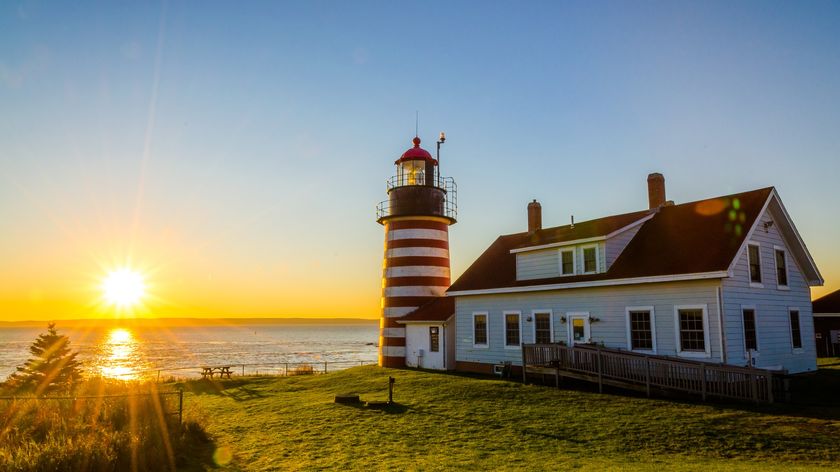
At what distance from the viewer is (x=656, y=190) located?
26500 millimetres

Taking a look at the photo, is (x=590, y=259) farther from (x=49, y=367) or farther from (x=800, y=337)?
(x=49, y=367)

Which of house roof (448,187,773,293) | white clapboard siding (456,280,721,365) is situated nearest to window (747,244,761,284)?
house roof (448,187,773,293)

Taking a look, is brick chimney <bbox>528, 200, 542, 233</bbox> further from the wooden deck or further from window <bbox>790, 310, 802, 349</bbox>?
window <bbox>790, 310, 802, 349</bbox>

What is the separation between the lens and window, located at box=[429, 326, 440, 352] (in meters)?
30.5

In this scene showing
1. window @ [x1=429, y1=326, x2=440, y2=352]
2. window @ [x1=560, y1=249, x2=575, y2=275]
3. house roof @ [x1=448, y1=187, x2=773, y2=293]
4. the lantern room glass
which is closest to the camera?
house roof @ [x1=448, y1=187, x2=773, y2=293]

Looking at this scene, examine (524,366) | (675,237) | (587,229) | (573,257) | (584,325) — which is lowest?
(524,366)

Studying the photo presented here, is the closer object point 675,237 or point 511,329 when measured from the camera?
point 675,237

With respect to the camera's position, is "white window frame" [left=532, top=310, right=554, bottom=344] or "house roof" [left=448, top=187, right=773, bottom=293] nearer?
"house roof" [left=448, top=187, right=773, bottom=293]

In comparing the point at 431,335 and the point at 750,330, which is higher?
the point at 750,330

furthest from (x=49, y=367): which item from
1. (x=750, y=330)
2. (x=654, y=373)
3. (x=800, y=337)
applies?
(x=800, y=337)

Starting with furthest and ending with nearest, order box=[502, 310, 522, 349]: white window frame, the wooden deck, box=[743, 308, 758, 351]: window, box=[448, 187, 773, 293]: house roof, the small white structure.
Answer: the small white structure < box=[502, 310, 522, 349]: white window frame < box=[448, 187, 773, 293]: house roof < box=[743, 308, 758, 351]: window < the wooden deck

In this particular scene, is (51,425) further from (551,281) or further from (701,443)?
(551,281)

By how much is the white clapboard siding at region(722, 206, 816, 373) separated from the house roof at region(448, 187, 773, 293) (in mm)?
711

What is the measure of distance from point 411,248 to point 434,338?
5142 mm
